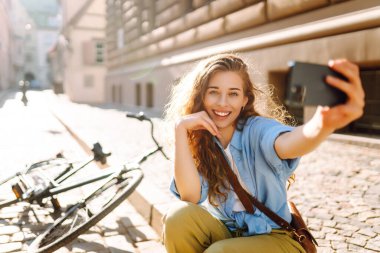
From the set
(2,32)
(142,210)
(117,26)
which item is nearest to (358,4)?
(142,210)

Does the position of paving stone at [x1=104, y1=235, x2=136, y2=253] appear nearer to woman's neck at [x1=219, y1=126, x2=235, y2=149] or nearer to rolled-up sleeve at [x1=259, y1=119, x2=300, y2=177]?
woman's neck at [x1=219, y1=126, x2=235, y2=149]

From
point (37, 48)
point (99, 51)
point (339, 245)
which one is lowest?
point (339, 245)

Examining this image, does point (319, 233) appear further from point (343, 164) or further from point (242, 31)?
point (242, 31)

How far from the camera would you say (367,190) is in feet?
12.6

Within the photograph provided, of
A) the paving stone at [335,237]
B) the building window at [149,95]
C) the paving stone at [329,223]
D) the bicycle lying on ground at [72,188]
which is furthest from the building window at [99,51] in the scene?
the paving stone at [335,237]

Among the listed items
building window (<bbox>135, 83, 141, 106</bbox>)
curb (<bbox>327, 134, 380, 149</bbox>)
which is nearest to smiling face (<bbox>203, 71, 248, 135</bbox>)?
curb (<bbox>327, 134, 380, 149</bbox>)

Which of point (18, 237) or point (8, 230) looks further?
point (8, 230)

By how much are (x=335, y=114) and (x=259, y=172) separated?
0.73m

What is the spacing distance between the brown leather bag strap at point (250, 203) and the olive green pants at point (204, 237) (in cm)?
5

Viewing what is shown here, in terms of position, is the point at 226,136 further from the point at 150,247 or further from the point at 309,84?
the point at 150,247

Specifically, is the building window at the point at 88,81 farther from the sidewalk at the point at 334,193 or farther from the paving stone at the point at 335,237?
the paving stone at the point at 335,237

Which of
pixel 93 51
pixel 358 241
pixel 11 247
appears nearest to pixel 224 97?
pixel 358 241

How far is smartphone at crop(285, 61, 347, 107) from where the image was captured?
118 centimetres

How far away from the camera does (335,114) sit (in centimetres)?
126
